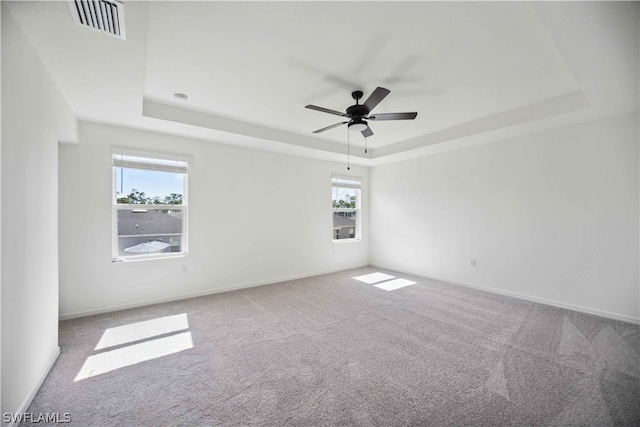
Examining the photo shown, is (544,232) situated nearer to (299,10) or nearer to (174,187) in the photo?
(299,10)

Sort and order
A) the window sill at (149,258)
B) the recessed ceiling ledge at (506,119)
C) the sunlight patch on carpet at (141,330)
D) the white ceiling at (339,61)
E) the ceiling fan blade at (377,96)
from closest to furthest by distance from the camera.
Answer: the white ceiling at (339,61) < the ceiling fan blade at (377,96) < the sunlight patch on carpet at (141,330) < the recessed ceiling ledge at (506,119) < the window sill at (149,258)

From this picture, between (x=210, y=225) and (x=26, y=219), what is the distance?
2478mm

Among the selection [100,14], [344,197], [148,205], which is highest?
[100,14]

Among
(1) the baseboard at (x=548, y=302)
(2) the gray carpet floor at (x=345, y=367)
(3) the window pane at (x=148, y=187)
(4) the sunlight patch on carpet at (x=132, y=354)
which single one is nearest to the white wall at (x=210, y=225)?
(3) the window pane at (x=148, y=187)

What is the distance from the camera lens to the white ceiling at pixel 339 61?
5.98ft

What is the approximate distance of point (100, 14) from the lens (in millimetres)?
1623

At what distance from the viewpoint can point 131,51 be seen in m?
2.03

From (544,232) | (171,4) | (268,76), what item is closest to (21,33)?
(171,4)

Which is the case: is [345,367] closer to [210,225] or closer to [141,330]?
[141,330]

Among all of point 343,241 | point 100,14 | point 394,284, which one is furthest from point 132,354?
point 343,241

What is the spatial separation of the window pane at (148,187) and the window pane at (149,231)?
0.49ft

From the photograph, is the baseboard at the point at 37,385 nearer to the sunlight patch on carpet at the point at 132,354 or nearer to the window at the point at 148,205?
the sunlight patch on carpet at the point at 132,354

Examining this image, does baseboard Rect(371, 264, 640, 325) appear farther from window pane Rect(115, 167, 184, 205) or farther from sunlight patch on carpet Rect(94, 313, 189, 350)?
window pane Rect(115, 167, 184, 205)

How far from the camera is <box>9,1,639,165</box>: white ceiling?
71.7 inches
